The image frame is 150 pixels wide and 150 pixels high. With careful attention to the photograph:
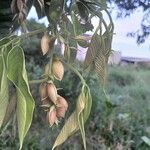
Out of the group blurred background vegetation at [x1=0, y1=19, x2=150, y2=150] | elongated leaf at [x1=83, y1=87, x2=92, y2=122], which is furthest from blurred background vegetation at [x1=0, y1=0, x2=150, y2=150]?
elongated leaf at [x1=83, y1=87, x2=92, y2=122]

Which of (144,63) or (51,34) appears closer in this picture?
(51,34)

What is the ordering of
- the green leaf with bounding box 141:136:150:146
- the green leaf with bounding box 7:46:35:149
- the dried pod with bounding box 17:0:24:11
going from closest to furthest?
the green leaf with bounding box 7:46:35:149, the dried pod with bounding box 17:0:24:11, the green leaf with bounding box 141:136:150:146

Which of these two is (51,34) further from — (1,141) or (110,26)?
(1,141)

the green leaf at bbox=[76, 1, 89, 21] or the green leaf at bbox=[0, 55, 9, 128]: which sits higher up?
the green leaf at bbox=[76, 1, 89, 21]

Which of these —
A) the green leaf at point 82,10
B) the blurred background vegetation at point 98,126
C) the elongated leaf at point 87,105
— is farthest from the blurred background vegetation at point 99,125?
the elongated leaf at point 87,105

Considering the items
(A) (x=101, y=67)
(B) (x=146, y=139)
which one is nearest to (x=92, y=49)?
(A) (x=101, y=67)

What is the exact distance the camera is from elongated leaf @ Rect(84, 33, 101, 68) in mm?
521

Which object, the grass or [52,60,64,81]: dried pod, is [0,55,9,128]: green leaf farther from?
the grass

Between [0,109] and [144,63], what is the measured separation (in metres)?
8.53

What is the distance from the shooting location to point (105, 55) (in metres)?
0.53

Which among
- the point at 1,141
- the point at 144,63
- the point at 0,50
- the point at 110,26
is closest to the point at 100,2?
the point at 110,26

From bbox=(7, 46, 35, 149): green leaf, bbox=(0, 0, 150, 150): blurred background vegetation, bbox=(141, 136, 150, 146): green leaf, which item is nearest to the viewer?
bbox=(7, 46, 35, 149): green leaf

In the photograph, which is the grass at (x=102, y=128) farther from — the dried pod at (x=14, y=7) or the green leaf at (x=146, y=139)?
the dried pod at (x=14, y=7)

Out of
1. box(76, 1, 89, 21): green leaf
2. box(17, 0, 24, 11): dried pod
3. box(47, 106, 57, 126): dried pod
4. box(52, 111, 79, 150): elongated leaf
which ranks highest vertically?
box(17, 0, 24, 11): dried pod
